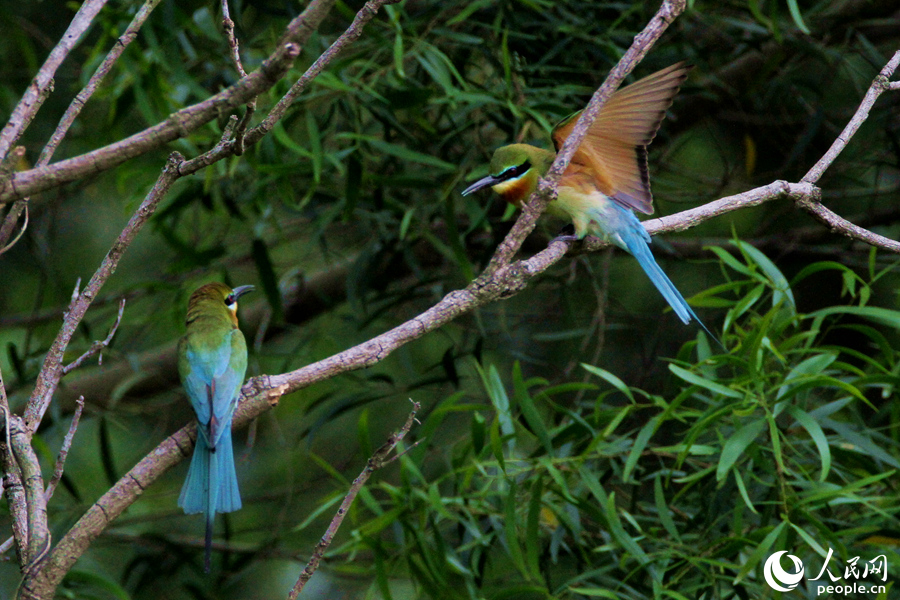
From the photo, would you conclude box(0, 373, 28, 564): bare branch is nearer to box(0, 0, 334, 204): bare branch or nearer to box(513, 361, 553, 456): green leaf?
box(0, 0, 334, 204): bare branch

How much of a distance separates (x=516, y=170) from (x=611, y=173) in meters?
0.22

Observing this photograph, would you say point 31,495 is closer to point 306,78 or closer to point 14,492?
point 14,492

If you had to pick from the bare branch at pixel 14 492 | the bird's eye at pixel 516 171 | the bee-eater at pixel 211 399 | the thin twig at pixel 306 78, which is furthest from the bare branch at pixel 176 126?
the bird's eye at pixel 516 171

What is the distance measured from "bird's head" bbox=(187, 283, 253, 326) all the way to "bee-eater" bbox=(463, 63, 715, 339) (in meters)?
0.70

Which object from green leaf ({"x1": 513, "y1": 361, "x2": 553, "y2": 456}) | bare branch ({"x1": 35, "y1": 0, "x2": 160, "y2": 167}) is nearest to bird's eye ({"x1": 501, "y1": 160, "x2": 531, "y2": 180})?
green leaf ({"x1": 513, "y1": 361, "x2": 553, "y2": 456})

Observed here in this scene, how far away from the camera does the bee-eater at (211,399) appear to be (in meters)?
1.59

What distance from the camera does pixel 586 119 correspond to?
3.80 ft

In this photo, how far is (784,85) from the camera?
9.12 feet

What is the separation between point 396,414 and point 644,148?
1980 mm

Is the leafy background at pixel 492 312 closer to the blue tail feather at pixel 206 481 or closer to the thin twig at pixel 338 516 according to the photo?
the blue tail feather at pixel 206 481

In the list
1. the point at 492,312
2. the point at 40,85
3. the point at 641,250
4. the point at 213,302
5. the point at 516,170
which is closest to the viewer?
the point at 40,85

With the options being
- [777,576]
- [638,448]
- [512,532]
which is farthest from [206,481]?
[777,576]

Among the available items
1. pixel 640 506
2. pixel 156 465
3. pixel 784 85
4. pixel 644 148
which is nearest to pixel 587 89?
pixel 644 148
